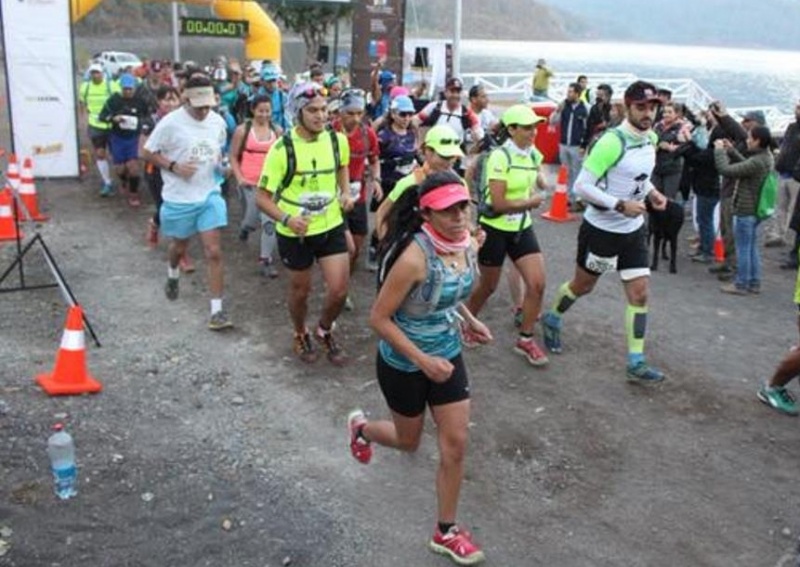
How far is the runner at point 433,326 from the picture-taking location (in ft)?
12.5

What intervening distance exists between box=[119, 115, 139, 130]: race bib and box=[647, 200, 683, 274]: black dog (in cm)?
694

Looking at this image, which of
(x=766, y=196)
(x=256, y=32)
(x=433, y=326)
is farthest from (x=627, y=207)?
(x=256, y=32)

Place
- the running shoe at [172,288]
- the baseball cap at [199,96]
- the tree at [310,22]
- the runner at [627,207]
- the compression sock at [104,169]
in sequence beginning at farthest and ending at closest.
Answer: the tree at [310,22] → the compression sock at [104,169] → the running shoe at [172,288] → the baseball cap at [199,96] → the runner at [627,207]

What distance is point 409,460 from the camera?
517 cm

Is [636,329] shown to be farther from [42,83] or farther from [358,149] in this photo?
[42,83]

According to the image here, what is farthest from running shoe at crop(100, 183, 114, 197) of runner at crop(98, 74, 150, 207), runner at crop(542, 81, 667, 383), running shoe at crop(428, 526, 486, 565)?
running shoe at crop(428, 526, 486, 565)

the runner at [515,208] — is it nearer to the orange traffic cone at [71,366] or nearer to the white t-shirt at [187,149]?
the white t-shirt at [187,149]

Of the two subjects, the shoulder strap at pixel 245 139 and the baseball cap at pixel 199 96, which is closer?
the baseball cap at pixel 199 96

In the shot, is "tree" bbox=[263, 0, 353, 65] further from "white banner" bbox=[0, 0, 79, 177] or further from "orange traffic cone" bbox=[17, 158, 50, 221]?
"orange traffic cone" bbox=[17, 158, 50, 221]

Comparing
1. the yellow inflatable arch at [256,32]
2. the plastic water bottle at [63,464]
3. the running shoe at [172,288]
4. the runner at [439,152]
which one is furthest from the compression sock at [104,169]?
the yellow inflatable arch at [256,32]

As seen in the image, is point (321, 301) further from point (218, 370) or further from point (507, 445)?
point (507, 445)

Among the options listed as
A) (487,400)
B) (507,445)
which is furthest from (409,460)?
(487,400)

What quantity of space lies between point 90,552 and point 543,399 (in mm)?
3241

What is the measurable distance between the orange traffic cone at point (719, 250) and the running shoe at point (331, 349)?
17.5ft
